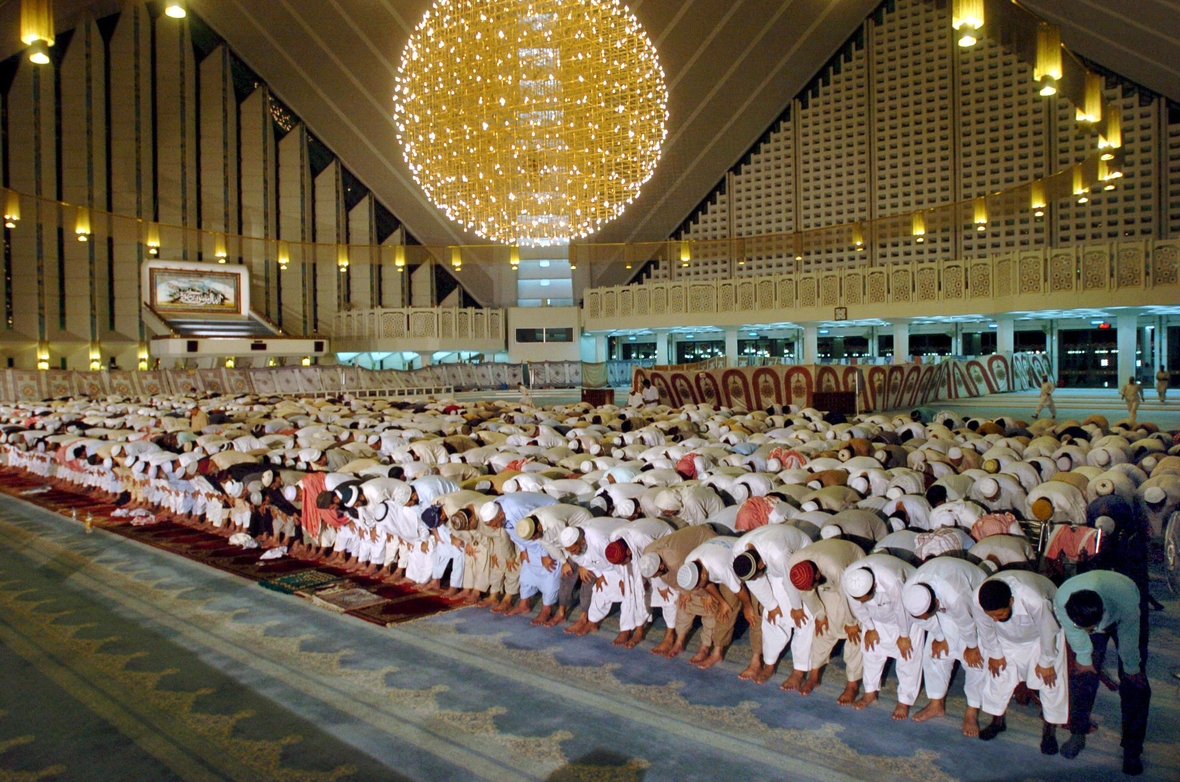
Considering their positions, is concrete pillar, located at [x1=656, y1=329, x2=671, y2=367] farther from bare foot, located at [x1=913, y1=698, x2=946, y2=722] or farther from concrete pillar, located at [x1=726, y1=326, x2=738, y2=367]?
bare foot, located at [x1=913, y1=698, x2=946, y2=722]

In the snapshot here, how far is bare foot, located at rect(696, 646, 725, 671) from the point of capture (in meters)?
5.69

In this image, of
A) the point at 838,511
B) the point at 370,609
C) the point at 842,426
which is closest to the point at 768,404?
the point at 842,426

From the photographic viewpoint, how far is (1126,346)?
23.3m

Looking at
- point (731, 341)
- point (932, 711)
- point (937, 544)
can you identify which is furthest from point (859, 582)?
point (731, 341)

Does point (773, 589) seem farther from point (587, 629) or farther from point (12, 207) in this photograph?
point (12, 207)

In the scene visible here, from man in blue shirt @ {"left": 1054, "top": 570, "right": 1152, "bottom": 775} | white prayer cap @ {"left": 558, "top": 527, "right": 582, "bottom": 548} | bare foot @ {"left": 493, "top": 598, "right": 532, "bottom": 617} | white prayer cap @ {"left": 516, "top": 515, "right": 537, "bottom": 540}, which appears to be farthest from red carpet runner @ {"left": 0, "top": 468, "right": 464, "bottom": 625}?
man in blue shirt @ {"left": 1054, "top": 570, "right": 1152, "bottom": 775}

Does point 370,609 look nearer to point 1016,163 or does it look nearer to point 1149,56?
point 1149,56

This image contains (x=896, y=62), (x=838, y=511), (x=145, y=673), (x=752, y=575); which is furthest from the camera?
(x=896, y=62)

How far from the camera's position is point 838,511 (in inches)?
274

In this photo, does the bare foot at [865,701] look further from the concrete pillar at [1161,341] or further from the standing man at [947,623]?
the concrete pillar at [1161,341]

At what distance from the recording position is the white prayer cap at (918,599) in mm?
4559

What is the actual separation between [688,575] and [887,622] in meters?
1.30

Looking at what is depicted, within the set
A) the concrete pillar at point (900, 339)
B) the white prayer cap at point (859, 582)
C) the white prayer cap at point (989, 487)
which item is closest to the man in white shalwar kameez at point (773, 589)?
the white prayer cap at point (859, 582)

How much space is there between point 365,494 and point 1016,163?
26794 millimetres
